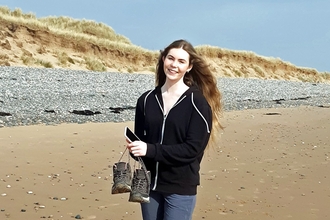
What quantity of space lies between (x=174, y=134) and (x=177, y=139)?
0.04 m

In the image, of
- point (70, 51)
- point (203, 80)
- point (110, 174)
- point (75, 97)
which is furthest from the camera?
point (70, 51)

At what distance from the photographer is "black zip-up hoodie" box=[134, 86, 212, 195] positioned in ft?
10.6

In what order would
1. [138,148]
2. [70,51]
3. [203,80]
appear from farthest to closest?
[70,51] → [203,80] → [138,148]

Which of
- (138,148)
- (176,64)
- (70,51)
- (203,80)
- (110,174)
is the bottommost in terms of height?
(110,174)

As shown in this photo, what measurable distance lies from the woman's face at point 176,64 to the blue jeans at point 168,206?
74 centimetres

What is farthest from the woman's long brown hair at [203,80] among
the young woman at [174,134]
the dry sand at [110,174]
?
the dry sand at [110,174]

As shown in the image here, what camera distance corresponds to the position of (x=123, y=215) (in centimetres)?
617

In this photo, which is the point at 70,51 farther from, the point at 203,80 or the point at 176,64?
the point at 176,64

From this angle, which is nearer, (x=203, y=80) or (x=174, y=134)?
(x=174, y=134)

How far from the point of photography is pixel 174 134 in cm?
330

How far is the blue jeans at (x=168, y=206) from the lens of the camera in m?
3.37

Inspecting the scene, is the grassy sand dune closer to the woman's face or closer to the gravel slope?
the gravel slope

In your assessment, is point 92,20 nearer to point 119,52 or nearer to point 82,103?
point 119,52

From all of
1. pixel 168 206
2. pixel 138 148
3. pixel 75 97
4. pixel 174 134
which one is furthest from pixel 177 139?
pixel 75 97
